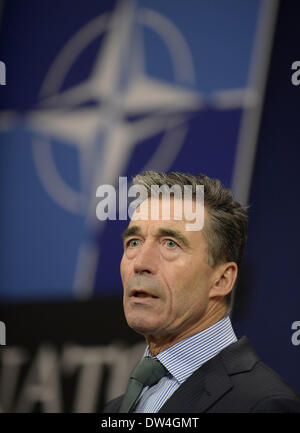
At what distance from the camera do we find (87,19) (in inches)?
135

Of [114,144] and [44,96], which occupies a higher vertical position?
[44,96]

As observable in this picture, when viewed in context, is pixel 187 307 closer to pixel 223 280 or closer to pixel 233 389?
pixel 223 280

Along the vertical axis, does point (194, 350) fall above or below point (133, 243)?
below

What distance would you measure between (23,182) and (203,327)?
1828 mm

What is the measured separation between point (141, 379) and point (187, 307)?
0.24m

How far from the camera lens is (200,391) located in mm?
1649

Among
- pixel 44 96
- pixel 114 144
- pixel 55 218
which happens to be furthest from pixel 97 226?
pixel 44 96

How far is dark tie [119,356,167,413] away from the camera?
1.76m

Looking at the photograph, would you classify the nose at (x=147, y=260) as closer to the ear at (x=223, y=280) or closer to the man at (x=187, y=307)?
the man at (x=187, y=307)

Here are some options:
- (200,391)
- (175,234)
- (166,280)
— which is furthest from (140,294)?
(200,391)

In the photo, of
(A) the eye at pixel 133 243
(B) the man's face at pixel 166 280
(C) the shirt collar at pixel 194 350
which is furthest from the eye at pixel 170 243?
(C) the shirt collar at pixel 194 350

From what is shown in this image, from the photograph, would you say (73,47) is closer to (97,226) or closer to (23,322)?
Answer: (97,226)

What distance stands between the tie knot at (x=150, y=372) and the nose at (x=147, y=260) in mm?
253

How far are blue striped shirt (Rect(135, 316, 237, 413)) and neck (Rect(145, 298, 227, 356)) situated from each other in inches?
0.8
